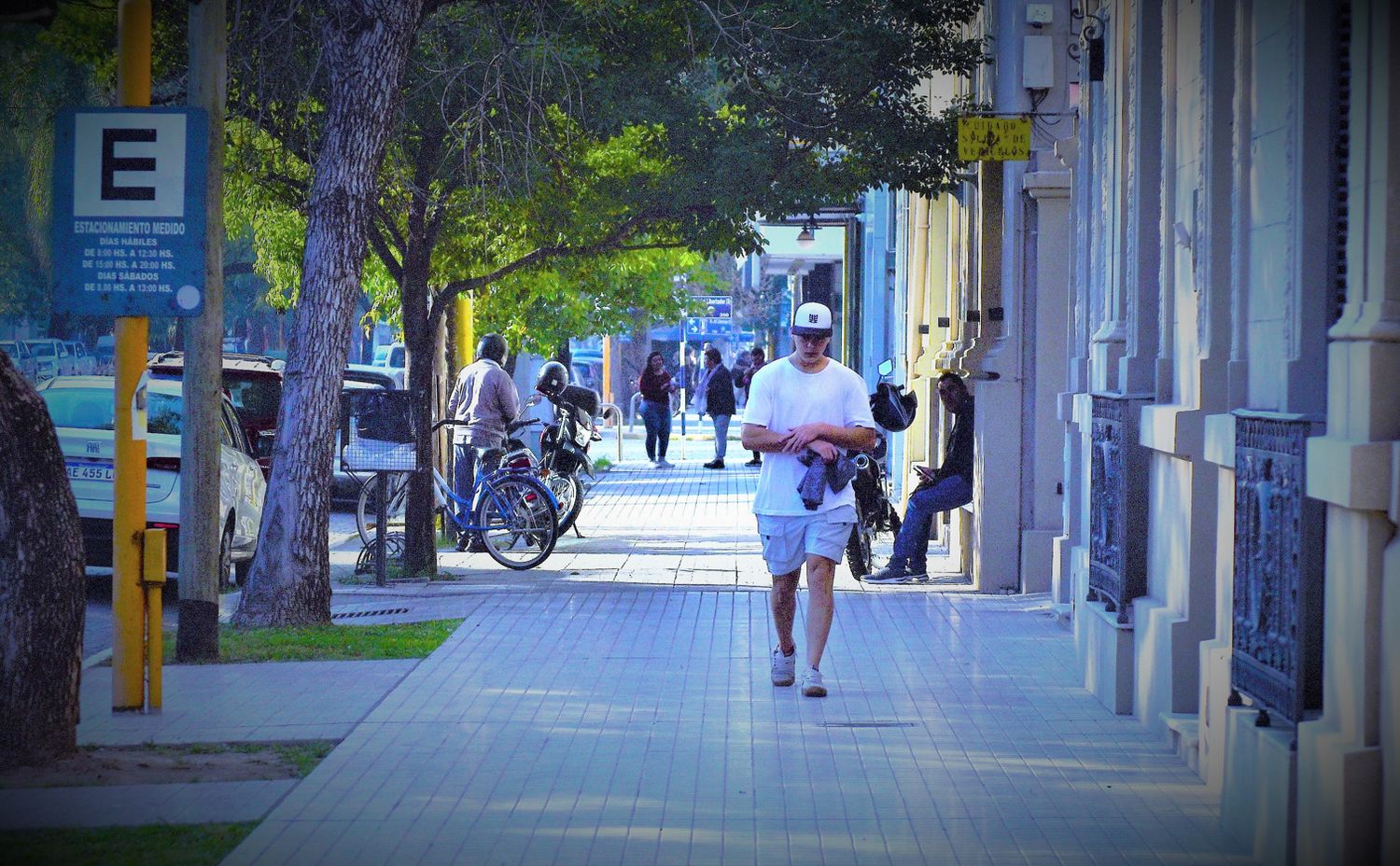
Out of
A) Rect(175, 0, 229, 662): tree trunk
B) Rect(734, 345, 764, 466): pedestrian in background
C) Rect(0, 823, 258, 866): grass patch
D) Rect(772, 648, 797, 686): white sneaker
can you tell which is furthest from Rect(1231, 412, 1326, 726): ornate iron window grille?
Rect(734, 345, 764, 466): pedestrian in background

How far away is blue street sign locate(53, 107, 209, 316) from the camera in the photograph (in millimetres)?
8234

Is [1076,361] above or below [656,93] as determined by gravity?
below

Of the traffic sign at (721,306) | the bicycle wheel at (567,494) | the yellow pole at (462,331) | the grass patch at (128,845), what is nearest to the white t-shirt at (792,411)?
the grass patch at (128,845)

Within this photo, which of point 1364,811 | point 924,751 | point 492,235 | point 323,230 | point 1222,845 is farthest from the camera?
point 492,235

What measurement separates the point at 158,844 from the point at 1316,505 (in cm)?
381

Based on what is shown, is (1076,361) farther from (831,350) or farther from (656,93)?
(831,350)

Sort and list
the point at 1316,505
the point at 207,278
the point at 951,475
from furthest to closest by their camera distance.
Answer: the point at 951,475 < the point at 207,278 < the point at 1316,505

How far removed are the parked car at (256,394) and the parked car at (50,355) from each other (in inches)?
1620

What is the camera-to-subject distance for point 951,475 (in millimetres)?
14445

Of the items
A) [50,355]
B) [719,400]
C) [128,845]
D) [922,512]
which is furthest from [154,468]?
[50,355]

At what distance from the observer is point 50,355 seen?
2450 inches

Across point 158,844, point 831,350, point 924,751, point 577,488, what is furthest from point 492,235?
point 831,350

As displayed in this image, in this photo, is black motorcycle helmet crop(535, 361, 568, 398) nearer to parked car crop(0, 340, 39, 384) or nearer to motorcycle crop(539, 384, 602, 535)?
motorcycle crop(539, 384, 602, 535)

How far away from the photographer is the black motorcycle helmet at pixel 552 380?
18750 millimetres
